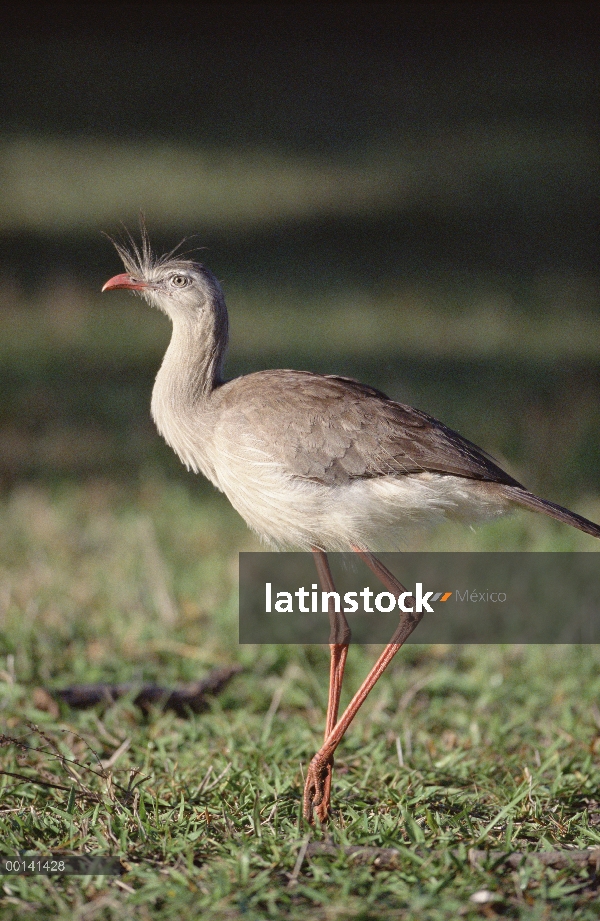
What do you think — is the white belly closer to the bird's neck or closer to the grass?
the bird's neck

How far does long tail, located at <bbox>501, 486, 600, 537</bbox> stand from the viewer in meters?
2.63

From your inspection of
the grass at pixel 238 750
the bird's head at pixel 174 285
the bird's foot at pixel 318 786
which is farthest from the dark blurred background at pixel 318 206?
the bird's foot at pixel 318 786

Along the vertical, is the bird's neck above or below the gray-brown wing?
above

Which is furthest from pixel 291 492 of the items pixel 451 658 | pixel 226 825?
pixel 451 658

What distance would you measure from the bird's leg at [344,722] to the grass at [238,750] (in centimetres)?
7

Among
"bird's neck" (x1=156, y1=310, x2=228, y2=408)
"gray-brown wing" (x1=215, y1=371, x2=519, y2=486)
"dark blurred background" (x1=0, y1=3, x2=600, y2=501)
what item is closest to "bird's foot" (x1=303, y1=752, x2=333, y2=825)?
"gray-brown wing" (x1=215, y1=371, x2=519, y2=486)

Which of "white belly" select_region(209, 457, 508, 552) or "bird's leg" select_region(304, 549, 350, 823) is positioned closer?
"white belly" select_region(209, 457, 508, 552)

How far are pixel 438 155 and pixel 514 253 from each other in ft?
7.00

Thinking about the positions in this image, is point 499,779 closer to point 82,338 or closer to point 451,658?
point 451,658

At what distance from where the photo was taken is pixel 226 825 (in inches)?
98.8

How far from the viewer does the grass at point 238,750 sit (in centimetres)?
218

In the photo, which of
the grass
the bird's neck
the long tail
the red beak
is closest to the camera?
the grass

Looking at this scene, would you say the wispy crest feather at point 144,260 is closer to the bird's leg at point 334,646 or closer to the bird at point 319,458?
the bird at point 319,458

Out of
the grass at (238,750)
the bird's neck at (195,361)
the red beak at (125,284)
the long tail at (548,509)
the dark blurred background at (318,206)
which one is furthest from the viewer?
the dark blurred background at (318,206)
